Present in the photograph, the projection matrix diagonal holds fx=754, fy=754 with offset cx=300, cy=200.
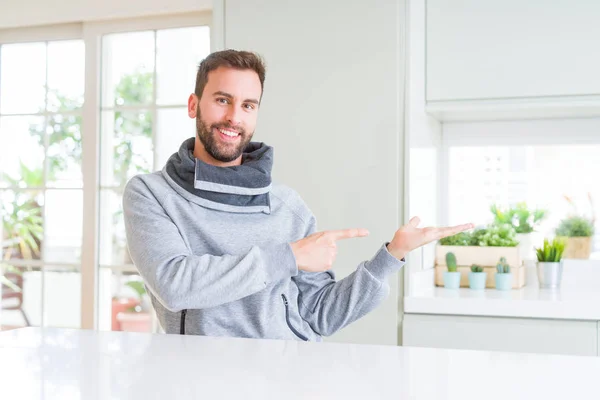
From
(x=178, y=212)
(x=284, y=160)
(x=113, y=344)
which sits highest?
(x=284, y=160)

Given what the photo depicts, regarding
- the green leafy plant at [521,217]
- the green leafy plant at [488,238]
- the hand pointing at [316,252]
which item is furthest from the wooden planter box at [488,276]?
the hand pointing at [316,252]

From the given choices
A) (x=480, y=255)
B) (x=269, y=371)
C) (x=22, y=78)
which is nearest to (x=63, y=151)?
(x=22, y=78)

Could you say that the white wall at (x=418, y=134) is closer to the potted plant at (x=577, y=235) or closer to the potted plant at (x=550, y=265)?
the potted plant at (x=550, y=265)

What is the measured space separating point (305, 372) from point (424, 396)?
7.8 inches

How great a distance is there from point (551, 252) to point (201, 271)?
1899 millimetres

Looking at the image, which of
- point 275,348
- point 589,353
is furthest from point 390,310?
point 275,348

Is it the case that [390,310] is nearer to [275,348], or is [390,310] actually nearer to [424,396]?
[275,348]

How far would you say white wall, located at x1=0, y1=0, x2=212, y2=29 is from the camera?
313cm

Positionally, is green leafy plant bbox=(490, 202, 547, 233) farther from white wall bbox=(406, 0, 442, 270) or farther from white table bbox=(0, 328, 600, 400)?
white table bbox=(0, 328, 600, 400)

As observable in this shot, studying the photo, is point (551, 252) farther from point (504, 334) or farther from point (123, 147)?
point (123, 147)

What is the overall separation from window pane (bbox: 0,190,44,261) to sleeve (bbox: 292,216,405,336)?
2121 millimetres

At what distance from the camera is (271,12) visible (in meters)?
2.85

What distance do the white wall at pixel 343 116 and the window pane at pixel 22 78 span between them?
134 cm

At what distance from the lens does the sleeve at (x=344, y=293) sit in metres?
1.75
